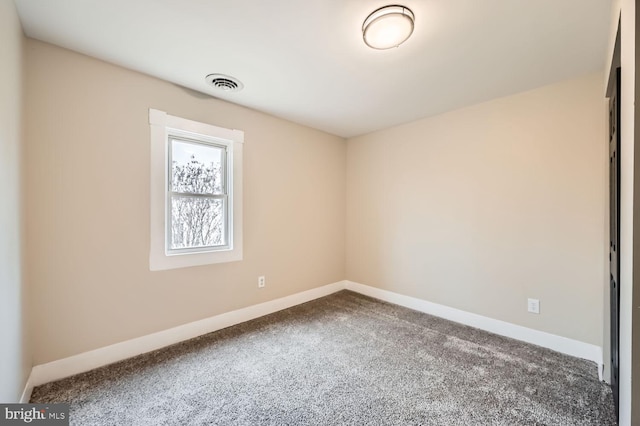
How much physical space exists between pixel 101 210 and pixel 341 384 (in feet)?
7.36

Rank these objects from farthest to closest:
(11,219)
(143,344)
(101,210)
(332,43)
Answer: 1. (143,344)
2. (101,210)
3. (332,43)
4. (11,219)

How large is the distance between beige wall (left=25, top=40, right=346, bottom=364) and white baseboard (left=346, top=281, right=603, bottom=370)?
187cm

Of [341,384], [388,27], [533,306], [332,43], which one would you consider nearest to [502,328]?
[533,306]

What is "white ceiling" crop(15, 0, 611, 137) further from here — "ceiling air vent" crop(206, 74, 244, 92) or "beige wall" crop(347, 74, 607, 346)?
"beige wall" crop(347, 74, 607, 346)

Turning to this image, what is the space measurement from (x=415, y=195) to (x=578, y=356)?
2.05 metres

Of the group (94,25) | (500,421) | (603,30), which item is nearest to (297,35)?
(94,25)

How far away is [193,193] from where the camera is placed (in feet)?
8.68

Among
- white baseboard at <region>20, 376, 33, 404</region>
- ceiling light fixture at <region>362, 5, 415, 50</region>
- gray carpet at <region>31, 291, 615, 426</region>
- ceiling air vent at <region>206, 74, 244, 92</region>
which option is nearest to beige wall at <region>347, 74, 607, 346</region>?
gray carpet at <region>31, 291, 615, 426</region>

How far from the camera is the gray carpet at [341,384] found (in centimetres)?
158

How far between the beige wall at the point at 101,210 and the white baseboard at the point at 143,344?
5 centimetres

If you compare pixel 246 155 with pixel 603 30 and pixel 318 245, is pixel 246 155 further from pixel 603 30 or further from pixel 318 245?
pixel 603 30

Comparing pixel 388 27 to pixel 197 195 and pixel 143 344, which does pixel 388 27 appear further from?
pixel 143 344

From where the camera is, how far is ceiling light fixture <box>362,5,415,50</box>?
60.2 inches

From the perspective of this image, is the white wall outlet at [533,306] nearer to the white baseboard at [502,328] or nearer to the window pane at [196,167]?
the white baseboard at [502,328]
